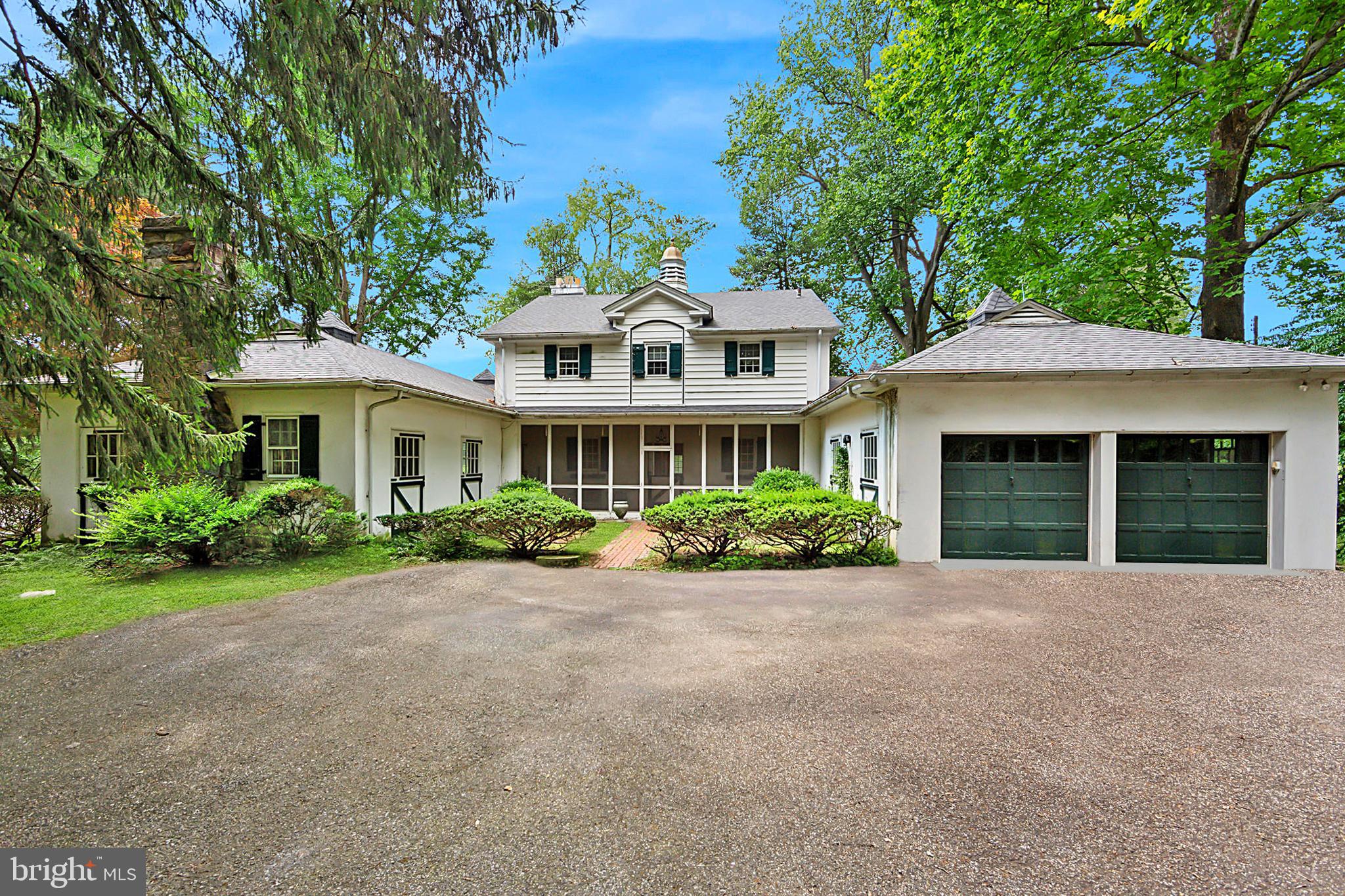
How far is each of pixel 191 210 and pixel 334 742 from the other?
496 cm

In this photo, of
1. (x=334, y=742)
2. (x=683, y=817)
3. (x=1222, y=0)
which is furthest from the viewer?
(x=1222, y=0)

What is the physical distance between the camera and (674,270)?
17.3 meters

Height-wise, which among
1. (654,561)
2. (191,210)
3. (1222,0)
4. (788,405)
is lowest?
(654,561)

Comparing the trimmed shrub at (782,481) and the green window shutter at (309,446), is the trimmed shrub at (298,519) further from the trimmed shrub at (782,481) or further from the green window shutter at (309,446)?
the trimmed shrub at (782,481)

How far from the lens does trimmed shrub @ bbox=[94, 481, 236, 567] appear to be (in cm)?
752

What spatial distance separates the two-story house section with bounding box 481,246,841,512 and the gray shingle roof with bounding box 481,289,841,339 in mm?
66

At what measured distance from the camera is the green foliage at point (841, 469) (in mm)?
12047

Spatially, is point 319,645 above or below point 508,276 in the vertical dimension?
below

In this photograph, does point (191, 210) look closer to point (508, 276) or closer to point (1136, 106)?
point (1136, 106)

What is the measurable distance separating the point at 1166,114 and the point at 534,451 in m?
16.2

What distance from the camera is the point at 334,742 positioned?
3.16 m

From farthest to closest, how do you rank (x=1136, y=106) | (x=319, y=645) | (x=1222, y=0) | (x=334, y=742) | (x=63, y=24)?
(x=1136, y=106) < (x=1222, y=0) < (x=319, y=645) < (x=63, y=24) < (x=334, y=742)

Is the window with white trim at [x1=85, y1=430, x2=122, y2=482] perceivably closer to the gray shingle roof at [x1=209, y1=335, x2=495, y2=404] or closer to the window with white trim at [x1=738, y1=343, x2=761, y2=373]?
the gray shingle roof at [x1=209, y1=335, x2=495, y2=404]

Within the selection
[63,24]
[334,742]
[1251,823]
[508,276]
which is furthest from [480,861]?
[508,276]
